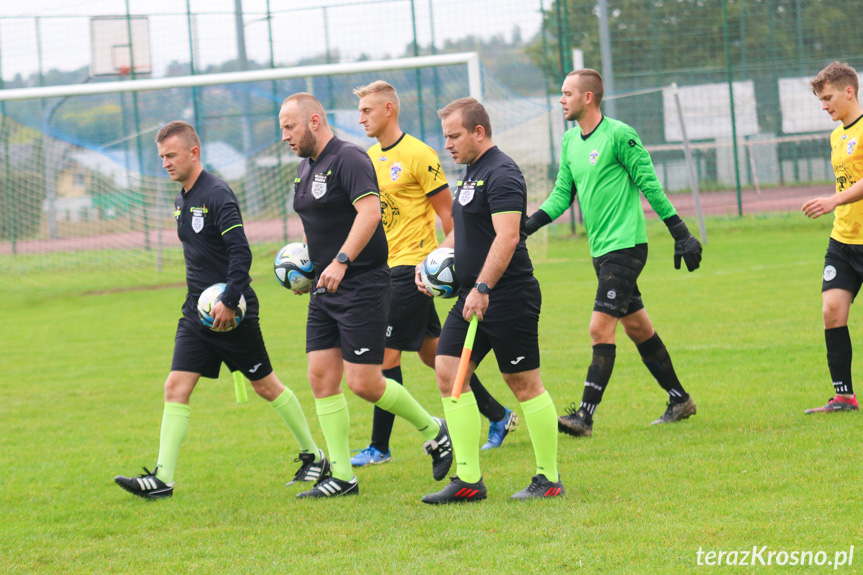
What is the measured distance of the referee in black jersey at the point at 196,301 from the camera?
531cm

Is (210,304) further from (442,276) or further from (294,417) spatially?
(442,276)

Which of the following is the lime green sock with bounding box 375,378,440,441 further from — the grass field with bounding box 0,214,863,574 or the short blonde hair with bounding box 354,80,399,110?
the short blonde hair with bounding box 354,80,399,110

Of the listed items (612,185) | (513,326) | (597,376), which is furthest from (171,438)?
(612,185)

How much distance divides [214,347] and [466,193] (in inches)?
72.5

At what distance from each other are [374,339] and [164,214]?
44.1 ft

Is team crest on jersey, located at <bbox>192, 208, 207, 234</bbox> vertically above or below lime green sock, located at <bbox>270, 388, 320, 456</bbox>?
above

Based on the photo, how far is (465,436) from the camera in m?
4.84

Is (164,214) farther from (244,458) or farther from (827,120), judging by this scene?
(827,120)

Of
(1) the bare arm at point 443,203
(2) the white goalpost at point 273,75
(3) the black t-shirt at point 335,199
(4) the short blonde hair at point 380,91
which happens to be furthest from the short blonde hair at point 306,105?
(2) the white goalpost at point 273,75


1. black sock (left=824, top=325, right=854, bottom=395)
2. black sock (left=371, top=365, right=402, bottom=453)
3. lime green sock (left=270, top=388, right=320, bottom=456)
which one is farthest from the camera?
black sock (left=824, top=325, right=854, bottom=395)

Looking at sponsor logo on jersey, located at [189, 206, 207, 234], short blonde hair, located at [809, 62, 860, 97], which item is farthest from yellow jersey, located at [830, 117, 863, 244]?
sponsor logo on jersey, located at [189, 206, 207, 234]

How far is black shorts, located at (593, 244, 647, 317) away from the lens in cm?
611

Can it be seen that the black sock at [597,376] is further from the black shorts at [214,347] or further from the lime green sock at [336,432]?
the black shorts at [214,347]

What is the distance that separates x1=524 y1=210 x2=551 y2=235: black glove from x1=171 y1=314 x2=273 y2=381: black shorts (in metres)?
1.77
